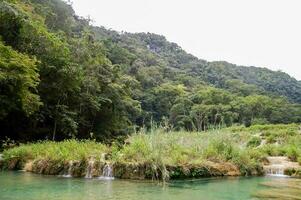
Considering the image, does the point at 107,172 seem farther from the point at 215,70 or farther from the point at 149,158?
the point at 215,70

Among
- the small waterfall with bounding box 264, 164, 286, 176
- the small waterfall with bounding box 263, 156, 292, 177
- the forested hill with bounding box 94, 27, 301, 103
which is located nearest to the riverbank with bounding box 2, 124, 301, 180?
the small waterfall with bounding box 264, 164, 286, 176

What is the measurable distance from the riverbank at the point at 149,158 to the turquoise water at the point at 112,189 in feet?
3.40

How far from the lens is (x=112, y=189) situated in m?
13.1

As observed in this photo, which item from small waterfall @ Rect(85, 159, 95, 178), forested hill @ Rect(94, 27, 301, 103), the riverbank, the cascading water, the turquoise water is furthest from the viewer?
forested hill @ Rect(94, 27, 301, 103)

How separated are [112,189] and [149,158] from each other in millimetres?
3405

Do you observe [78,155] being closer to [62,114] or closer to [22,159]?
[22,159]

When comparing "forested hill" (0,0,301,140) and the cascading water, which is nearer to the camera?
the cascading water

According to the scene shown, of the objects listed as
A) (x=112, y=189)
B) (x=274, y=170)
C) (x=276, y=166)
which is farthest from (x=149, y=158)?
(x=276, y=166)

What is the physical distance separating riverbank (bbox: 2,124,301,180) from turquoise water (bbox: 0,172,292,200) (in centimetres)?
104

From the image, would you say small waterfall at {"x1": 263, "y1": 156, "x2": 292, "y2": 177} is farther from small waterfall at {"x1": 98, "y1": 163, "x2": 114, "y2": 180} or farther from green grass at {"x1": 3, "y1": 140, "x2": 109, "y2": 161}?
small waterfall at {"x1": 98, "y1": 163, "x2": 114, "y2": 180}

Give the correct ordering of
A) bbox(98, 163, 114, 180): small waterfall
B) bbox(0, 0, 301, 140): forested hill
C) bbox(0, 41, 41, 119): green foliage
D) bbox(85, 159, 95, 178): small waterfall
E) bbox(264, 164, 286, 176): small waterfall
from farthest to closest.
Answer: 1. bbox(0, 0, 301, 140): forested hill
2. bbox(264, 164, 286, 176): small waterfall
3. bbox(0, 41, 41, 119): green foliage
4. bbox(85, 159, 95, 178): small waterfall
5. bbox(98, 163, 114, 180): small waterfall

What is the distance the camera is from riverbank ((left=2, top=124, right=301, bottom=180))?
54.1 ft

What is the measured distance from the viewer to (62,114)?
1123 inches

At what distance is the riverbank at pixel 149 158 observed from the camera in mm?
16500
